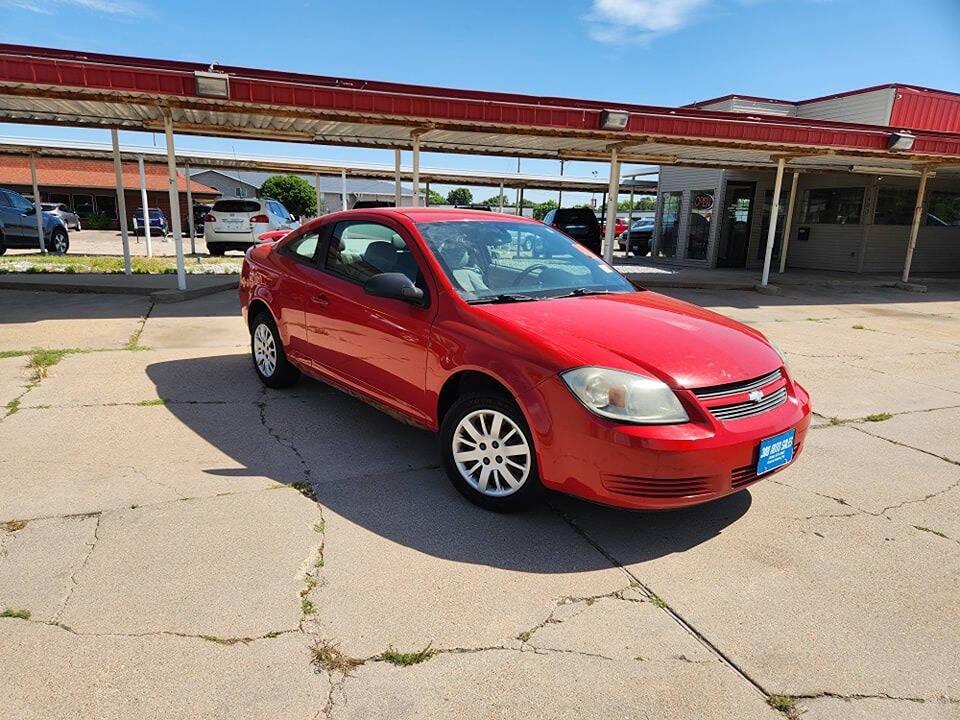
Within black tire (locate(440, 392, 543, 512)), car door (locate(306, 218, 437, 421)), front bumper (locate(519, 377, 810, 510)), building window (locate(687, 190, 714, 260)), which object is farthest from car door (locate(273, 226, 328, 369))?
building window (locate(687, 190, 714, 260))

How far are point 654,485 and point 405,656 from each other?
1.33 m

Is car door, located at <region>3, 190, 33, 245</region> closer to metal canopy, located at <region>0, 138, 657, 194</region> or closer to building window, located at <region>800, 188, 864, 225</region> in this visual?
metal canopy, located at <region>0, 138, 657, 194</region>

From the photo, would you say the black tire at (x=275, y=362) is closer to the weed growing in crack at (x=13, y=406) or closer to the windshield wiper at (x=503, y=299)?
the weed growing in crack at (x=13, y=406)

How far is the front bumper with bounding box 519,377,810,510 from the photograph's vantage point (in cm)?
284

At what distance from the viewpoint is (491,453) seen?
3.34 metres

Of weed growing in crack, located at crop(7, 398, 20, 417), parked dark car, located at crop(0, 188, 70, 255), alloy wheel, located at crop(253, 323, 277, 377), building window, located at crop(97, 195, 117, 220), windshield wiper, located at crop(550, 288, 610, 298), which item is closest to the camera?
windshield wiper, located at crop(550, 288, 610, 298)

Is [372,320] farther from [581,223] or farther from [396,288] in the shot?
[581,223]

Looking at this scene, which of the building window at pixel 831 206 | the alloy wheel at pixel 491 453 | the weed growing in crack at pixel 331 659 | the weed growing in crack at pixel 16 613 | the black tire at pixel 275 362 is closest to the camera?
the weed growing in crack at pixel 331 659

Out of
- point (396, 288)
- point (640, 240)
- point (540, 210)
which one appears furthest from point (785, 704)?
point (540, 210)

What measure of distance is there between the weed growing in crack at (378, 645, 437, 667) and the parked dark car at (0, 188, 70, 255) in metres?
19.4

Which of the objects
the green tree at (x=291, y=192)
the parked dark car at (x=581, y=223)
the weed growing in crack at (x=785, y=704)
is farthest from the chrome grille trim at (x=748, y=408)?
the green tree at (x=291, y=192)

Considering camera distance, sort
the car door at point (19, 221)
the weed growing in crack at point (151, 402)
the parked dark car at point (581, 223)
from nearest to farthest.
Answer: the weed growing in crack at point (151, 402) < the parked dark car at point (581, 223) < the car door at point (19, 221)

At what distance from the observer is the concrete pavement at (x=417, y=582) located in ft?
7.19

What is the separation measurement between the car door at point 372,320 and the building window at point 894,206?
18766mm
